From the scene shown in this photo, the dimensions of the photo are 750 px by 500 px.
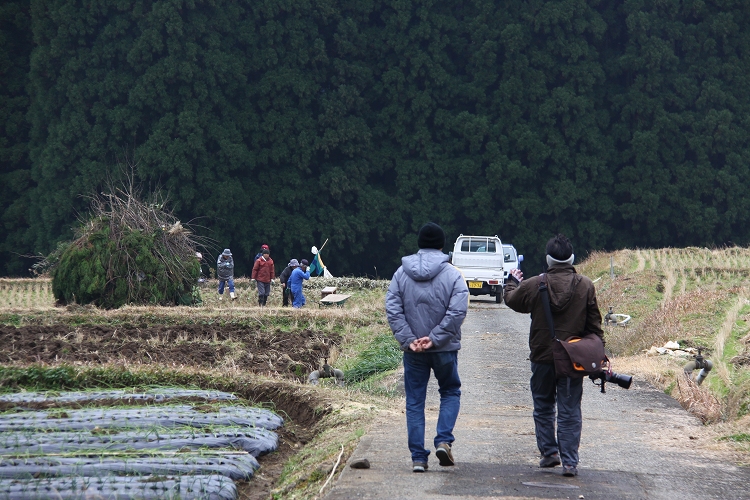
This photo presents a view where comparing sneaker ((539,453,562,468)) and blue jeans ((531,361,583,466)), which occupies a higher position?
blue jeans ((531,361,583,466))

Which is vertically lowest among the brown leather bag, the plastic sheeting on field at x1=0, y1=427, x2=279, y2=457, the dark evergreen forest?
the plastic sheeting on field at x1=0, y1=427, x2=279, y2=457

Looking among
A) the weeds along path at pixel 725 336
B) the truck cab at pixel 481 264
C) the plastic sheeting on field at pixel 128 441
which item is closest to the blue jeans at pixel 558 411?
the plastic sheeting on field at pixel 128 441

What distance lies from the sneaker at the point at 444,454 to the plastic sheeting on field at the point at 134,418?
2.75 m

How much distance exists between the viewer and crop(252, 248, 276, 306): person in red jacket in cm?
2509

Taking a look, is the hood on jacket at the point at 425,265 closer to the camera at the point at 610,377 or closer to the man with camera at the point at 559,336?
the man with camera at the point at 559,336

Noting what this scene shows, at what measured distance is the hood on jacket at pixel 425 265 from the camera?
7.15 metres

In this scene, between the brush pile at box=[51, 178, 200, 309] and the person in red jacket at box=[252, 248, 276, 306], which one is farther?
the person in red jacket at box=[252, 248, 276, 306]

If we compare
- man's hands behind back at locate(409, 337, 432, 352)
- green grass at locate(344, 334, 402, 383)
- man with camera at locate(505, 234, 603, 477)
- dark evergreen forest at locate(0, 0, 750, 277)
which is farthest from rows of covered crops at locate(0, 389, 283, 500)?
dark evergreen forest at locate(0, 0, 750, 277)

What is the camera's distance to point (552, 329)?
714 centimetres

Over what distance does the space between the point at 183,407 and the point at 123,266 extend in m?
14.8

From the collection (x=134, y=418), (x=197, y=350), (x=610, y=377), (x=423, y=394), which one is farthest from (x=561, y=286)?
(x=197, y=350)

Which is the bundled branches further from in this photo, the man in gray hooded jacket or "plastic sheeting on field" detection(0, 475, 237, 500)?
the man in gray hooded jacket

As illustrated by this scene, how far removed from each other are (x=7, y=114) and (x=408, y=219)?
20109 mm

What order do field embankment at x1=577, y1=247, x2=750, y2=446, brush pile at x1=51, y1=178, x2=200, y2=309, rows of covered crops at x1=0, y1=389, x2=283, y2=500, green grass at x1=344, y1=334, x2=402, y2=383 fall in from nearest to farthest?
rows of covered crops at x1=0, y1=389, x2=283, y2=500 → field embankment at x1=577, y1=247, x2=750, y2=446 → green grass at x1=344, y1=334, x2=402, y2=383 → brush pile at x1=51, y1=178, x2=200, y2=309
